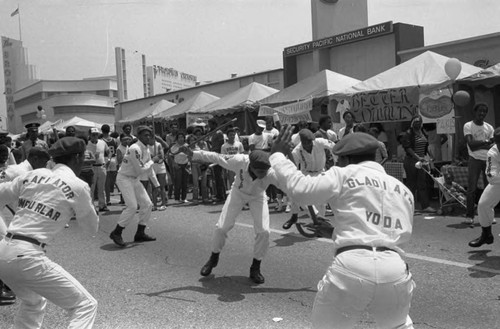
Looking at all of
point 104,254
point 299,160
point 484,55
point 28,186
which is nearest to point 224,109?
point 484,55

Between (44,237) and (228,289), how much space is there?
2593mm

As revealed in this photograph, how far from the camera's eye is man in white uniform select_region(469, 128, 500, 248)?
6484 millimetres

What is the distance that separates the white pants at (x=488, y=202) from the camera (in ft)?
21.7

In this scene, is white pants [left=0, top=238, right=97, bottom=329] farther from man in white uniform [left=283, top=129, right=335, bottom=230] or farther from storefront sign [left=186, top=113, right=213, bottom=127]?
storefront sign [left=186, top=113, right=213, bottom=127]

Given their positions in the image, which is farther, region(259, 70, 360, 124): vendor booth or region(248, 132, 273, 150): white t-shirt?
region(259, 70, 360, 124): vendor booth

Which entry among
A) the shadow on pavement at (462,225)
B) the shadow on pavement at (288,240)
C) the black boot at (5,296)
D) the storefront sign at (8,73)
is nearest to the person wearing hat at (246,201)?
the shadow on pavement at (288,240)

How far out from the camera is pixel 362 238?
2.79m

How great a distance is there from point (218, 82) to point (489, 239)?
22.6m

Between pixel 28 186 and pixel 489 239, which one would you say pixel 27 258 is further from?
pixel 489 239

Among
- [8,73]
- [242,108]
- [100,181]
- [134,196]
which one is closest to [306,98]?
[242,108]

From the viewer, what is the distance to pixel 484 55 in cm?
1500

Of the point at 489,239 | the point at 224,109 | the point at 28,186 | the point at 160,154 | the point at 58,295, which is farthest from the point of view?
the point at 224,109

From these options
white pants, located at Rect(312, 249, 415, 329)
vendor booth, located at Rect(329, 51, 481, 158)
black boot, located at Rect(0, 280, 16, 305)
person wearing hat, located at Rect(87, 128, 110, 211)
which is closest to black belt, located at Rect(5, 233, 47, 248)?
white pants, located at Rect(312, 249, 415, 329)

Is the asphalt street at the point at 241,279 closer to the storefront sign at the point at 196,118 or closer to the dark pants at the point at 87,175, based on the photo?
the dark pants at the point at 87,175
